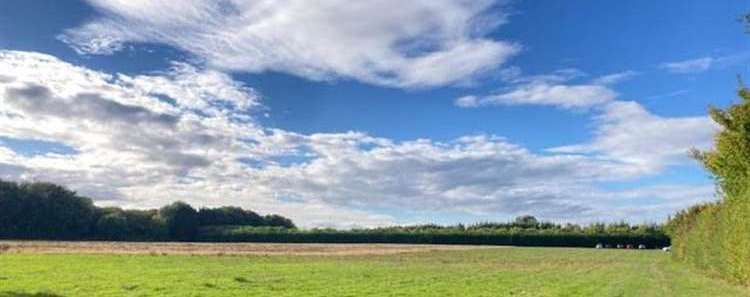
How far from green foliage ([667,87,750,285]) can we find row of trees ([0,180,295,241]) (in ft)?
348

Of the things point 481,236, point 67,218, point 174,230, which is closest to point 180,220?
point 174,230

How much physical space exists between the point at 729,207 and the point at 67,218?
11572 centimetres

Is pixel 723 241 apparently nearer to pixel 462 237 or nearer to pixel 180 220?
pixel 462 237

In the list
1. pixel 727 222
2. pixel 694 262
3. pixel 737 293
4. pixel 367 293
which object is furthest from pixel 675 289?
pixel 694 262

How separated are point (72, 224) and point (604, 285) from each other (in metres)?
115

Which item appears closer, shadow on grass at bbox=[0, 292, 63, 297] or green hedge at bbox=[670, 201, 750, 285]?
shadow on grass at bbox=[0, 292, 63, 297]

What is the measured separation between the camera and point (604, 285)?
97.3 ft

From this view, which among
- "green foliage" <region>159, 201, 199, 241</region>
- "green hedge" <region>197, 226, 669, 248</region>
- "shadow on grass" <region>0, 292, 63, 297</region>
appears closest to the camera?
"shadow on grass" <region>0, 292, 63, 297</region>

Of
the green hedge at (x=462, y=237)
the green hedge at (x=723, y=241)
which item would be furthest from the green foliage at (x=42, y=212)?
the green hedge at (x=723, y=241)

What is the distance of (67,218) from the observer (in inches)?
5002

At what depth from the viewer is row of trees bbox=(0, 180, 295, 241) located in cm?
12375

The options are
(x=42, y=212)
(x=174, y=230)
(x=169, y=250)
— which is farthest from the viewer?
(x=174, y=230)

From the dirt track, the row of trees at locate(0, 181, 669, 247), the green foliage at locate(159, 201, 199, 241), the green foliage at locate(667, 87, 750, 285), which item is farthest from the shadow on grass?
the green foliage at locate(159, 201, 199, 241)

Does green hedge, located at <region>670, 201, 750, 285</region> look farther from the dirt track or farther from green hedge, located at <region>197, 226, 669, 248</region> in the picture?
green hedge, located at <region>197, 226, 669, 248</region>
